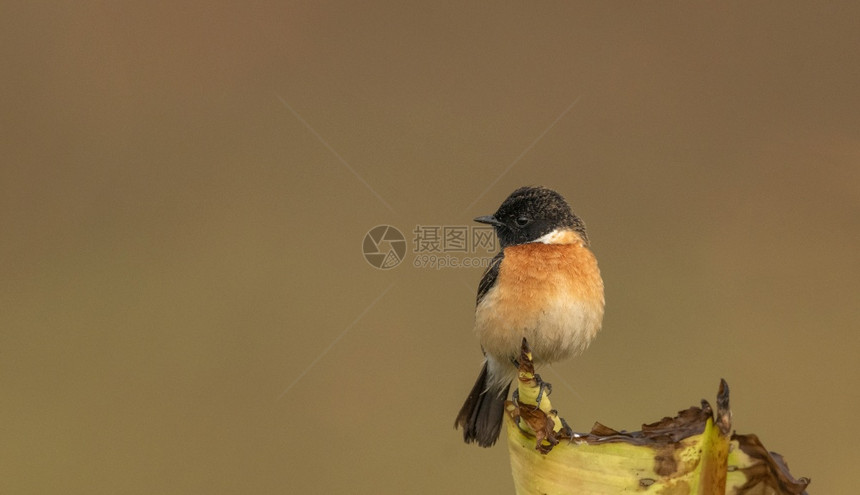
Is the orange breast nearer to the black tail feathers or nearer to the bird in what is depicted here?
the bird

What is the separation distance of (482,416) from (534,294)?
2.05ft

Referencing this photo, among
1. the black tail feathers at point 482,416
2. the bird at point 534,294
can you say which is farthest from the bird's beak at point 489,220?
the black tail feathers at point 482,416

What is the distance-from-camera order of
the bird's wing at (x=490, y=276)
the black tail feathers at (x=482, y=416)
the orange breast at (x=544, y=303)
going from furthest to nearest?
1. the bird's wing at (x=490, y=276)
2. the black tail feathers at (x=482, y=416)
3. the orange breast at (x=544, y=303)

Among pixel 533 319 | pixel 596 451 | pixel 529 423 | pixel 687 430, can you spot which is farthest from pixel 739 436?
pixel 533 319

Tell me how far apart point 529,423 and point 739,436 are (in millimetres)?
488

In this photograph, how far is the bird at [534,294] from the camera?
3578 mm

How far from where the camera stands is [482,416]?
3709mm

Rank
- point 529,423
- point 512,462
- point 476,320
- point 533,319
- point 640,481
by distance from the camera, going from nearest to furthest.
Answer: point 640,481, point 529,423, point 512,462, point 533,319, point 476,320

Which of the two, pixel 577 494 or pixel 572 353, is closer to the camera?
pixel 577 494

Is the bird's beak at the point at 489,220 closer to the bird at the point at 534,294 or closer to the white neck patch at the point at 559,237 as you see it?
the bird at the point at 534,294

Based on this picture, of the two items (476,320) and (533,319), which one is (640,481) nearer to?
(533,319)

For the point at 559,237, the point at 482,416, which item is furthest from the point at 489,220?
the point at 482,416

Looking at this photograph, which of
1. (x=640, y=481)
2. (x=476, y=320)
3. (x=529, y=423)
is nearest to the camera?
(x=640, y=481)

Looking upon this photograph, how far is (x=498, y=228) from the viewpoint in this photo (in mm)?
3703
